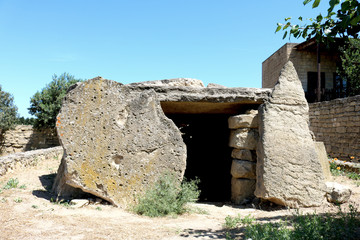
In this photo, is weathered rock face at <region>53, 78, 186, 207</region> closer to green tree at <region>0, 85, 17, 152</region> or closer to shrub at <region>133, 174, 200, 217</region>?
shrub at <region>133, 174, 200, 217</region>

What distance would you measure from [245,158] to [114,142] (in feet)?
7.14

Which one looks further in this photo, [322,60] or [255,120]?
[322,60]

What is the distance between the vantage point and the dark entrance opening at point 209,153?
7.26m

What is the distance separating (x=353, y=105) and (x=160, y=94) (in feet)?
21.8

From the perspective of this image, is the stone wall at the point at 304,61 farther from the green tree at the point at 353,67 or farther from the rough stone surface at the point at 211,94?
the rough stone surface at the point at 211,94

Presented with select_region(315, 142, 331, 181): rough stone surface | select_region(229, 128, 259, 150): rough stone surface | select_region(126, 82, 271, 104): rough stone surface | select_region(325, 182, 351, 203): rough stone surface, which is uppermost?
select_region(126, 82, 271, 104): rough stone surface

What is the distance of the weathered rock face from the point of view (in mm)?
4387

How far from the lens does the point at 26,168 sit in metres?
7.11

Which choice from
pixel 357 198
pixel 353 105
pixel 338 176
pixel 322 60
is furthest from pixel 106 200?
pixel 322 60

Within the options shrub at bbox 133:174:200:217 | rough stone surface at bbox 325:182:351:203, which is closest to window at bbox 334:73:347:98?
rough stone surface at bbox 325:182:351:203

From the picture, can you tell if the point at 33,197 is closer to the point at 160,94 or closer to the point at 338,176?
the point at 160,94

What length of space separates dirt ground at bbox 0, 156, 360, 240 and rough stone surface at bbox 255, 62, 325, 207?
9.0 inches

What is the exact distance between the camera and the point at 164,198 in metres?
4.27

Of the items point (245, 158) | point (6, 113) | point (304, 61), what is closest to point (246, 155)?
point (245, 158)
